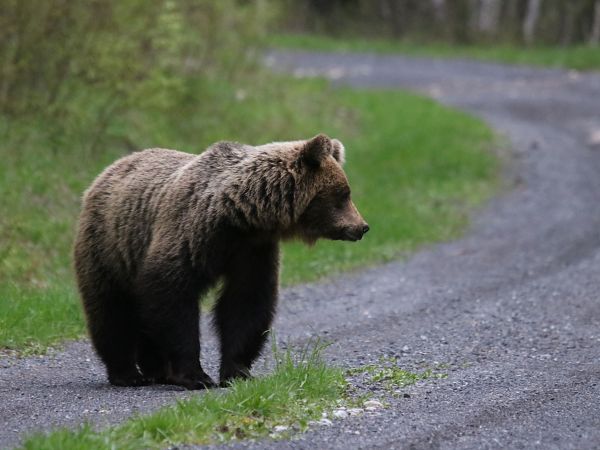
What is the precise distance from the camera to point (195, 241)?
6957 millimetres

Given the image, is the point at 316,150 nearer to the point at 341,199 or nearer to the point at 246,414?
the point at 341,199

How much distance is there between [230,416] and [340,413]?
66 cm

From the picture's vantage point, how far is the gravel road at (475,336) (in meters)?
5.84

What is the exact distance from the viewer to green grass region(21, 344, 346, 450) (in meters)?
5.23

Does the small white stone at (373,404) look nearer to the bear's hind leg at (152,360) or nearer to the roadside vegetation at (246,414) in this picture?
the roadside vegetation at (246,414)

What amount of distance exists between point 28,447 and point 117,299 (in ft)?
→ 8.21

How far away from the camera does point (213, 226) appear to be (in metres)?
6.95

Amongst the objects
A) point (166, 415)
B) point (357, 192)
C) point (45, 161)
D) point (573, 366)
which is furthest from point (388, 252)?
point (166, 415)

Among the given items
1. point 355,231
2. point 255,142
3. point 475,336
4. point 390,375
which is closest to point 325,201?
point 355,231

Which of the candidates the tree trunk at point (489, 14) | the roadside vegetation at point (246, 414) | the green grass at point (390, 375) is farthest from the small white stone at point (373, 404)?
the tree trunk at point (489, 14)

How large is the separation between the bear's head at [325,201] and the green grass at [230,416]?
3.59 ft

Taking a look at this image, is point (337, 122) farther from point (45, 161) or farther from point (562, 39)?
point (562, 39)

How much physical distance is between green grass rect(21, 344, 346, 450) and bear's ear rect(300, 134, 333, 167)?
139 centimetres

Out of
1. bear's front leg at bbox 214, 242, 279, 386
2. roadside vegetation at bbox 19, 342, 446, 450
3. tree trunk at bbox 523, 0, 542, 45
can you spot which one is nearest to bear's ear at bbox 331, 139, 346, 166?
bear's front leg at bbox 214, 242, 279, 386
